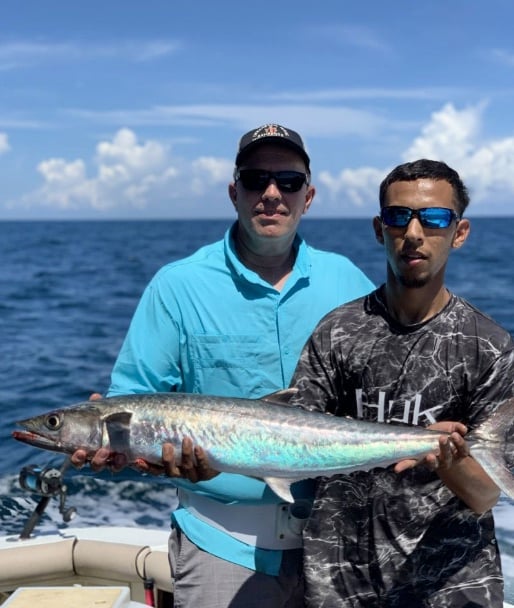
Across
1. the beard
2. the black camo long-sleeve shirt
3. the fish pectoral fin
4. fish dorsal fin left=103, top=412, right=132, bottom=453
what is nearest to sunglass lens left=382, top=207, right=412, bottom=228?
the beard

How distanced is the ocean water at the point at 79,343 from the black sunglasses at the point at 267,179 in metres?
4.61

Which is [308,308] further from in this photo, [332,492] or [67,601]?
[67,601]

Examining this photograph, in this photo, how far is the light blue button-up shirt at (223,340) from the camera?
4.03 metres

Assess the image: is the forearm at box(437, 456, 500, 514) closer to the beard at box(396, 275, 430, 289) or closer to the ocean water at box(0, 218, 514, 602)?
the beard at box(396, 275, 430, 289)

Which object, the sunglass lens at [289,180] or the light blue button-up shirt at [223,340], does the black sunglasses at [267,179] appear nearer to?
the sunglass lens at [289,180]

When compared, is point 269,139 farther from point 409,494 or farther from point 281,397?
point 409,494

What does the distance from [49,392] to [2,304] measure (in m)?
14.7

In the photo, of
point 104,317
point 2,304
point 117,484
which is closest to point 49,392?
point 117,484

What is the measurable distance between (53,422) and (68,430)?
88 millimetres

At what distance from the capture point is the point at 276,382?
407 centimetres

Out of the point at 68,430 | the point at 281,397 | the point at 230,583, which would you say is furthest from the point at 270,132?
the point at 230,583

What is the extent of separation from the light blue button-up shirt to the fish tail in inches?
44.1

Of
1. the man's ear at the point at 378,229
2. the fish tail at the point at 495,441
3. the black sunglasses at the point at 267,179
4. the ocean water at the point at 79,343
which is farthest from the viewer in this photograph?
the ocean water at the point at 79,343

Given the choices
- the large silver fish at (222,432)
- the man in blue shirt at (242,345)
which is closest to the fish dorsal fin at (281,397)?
the large silver fish at (222,432)
